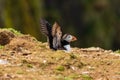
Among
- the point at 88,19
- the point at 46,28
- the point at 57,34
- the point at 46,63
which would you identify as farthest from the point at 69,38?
the point at 88,19

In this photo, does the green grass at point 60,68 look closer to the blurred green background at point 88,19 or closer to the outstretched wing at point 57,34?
the outstretched wing at point 57,34

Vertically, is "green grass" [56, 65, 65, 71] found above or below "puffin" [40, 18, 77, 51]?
below

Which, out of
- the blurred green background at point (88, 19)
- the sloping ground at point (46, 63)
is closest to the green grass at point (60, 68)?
the sloping ground at point (46, 63)

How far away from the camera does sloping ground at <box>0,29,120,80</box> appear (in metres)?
14.2

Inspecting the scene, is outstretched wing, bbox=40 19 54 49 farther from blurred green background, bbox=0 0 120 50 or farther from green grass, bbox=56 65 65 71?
blurred green background, bbox=0 0 120 50

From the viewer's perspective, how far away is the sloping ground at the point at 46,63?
14.2m

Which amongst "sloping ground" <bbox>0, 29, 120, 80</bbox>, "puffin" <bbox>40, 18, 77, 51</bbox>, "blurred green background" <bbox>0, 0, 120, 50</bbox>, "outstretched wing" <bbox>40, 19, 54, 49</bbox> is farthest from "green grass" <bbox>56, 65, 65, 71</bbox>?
"blurred green background" <bbox>0, 0, 120, 50</bbox>

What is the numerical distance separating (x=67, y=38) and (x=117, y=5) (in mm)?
39244

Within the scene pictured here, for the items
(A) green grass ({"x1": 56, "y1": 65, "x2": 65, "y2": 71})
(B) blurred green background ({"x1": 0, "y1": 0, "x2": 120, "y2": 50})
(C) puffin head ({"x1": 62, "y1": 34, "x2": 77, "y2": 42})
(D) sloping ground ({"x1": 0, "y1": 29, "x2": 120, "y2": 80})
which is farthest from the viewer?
(B) blurred green background ({"x1": 0, "y1": 0, "x2": 120, "y2": 50})

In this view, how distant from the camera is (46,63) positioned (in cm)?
1502

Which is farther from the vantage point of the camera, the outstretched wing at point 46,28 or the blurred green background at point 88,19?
the blurred green background at point 88,19

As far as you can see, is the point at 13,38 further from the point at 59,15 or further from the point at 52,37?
the point at 59,15

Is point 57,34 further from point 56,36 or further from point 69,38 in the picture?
point 69,38

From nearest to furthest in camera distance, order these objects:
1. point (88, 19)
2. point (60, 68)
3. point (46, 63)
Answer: point (60, 68)
point (46, 63)
point (88, 19)
